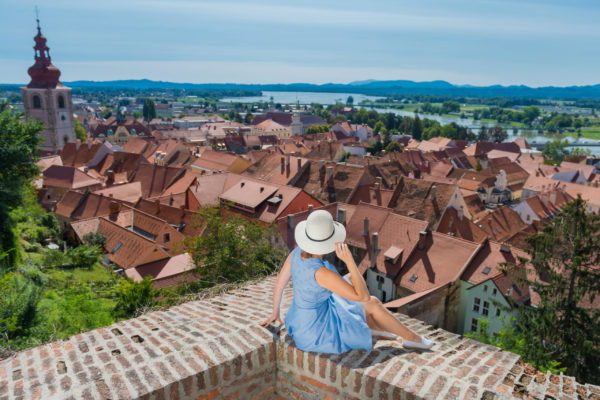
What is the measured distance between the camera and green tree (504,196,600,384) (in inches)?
652

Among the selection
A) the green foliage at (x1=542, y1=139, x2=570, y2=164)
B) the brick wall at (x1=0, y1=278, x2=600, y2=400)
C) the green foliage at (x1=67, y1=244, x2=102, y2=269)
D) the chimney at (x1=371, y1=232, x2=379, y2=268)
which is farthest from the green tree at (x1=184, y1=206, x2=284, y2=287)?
the green foliage at (x1=542, y1=139, x2=570, y2=164)

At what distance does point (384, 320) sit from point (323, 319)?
735mm

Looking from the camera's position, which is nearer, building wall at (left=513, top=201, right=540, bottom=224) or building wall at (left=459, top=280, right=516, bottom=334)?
building wall at (left=459, top=280, right=516, bottom=334)

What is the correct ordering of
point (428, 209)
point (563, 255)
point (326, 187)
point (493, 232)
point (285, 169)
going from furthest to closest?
point (285, 169) → point (326, 187) → point (493, 232) → point (428, 209) → point (563, 255)

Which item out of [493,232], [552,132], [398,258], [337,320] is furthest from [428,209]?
[552,132]

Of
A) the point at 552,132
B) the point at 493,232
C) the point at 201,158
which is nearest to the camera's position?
the point at 493,232

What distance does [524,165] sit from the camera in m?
79.5

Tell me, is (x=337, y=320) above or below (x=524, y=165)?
above

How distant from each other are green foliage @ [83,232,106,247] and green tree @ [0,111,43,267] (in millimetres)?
9065

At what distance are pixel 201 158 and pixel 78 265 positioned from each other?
35.2m

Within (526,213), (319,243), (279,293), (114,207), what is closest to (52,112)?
(114,207)

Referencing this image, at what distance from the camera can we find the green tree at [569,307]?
1656 cm

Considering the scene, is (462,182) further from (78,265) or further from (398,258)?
(78,265)

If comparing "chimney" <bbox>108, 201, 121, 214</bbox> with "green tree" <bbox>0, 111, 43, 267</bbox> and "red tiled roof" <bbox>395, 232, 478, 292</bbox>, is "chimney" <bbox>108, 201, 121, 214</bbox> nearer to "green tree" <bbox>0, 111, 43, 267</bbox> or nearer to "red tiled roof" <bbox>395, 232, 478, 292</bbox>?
"green tree" <bbox>0, 111, 43, 267</bbox>
